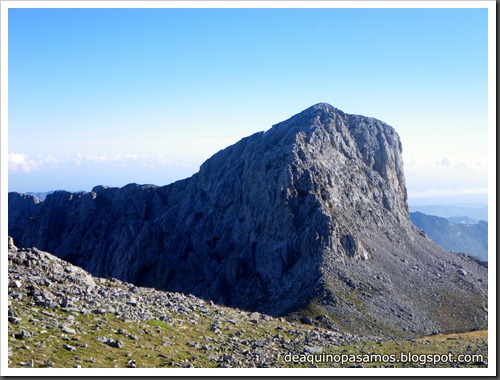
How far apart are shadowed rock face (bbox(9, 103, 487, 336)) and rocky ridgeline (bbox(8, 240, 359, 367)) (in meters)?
35.6

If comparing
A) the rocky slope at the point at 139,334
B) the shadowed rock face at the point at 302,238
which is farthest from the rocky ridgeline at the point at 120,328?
the shadowed rock face at the point at 302,238

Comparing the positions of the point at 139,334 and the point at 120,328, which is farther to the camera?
the point at 139,334

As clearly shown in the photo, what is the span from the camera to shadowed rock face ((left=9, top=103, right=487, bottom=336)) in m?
96.6

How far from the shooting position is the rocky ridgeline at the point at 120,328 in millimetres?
35969

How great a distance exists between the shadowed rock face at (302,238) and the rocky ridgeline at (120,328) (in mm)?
35595

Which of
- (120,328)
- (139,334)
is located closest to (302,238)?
(139,334)

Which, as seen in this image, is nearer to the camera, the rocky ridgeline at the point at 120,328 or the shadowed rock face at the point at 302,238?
the rocky ridgeline at the point at 120,328

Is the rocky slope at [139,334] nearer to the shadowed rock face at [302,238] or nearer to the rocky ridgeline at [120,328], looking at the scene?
the rocky ridgeline at [120,328]

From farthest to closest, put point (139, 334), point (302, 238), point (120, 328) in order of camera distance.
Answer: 1. point (302, 238)
2. point (139, 334)
3. point (120, 328)

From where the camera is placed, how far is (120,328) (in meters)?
42.5

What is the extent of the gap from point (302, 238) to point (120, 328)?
71038mm

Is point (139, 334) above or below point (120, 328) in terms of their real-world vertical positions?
below

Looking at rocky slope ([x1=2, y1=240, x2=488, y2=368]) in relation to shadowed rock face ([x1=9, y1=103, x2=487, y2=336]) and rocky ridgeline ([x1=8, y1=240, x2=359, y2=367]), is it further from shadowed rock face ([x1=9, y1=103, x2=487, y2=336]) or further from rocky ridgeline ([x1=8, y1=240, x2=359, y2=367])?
shadowed rock face ([x1=9, y1=103, x2=487, y2=336])

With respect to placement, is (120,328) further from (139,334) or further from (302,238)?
(302,238)
